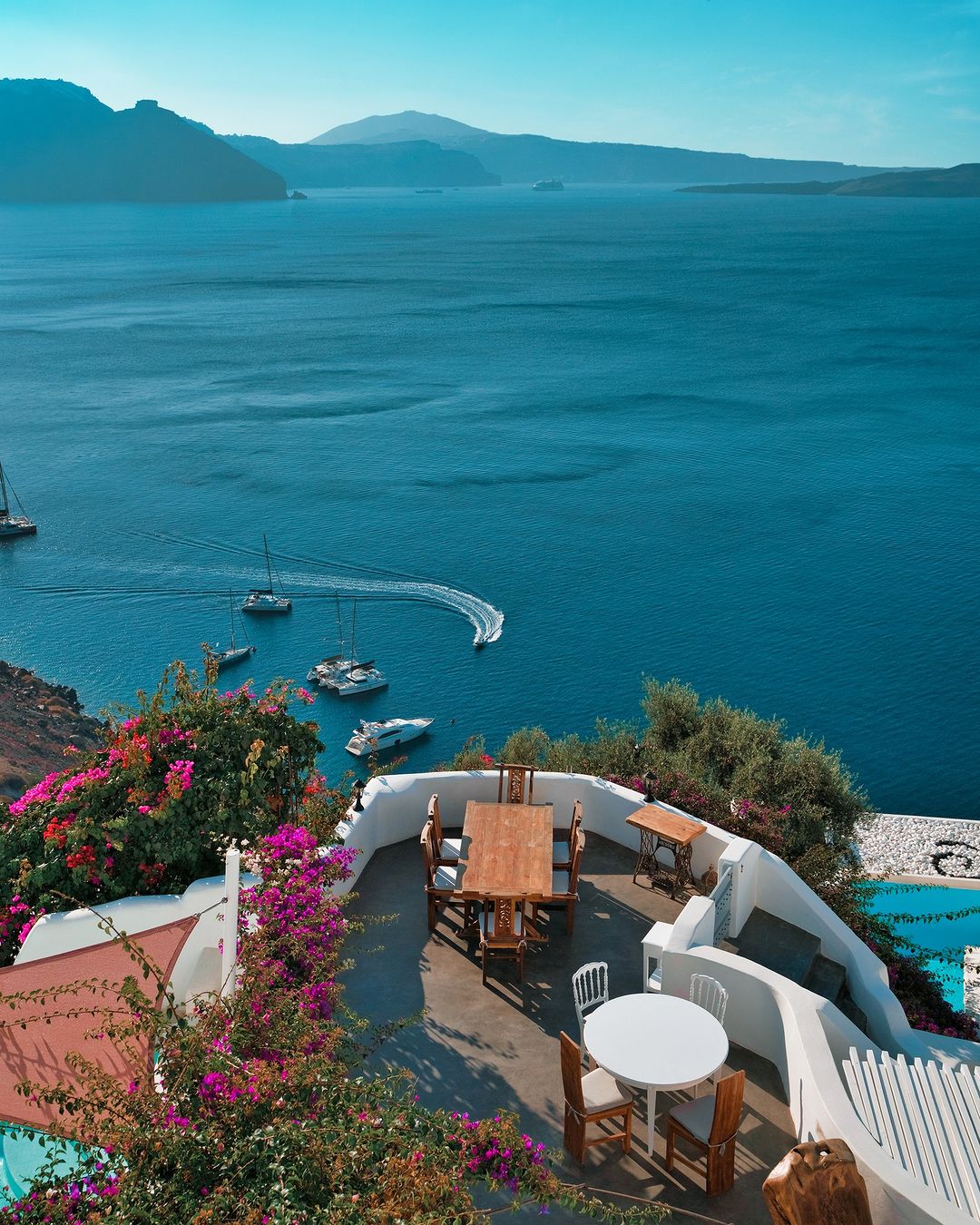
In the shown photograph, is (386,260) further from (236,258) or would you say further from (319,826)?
(319,826)

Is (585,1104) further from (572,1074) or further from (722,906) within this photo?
(722,906)

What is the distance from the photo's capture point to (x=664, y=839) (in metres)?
9.32

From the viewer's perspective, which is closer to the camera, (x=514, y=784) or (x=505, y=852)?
(x=505, y=852)

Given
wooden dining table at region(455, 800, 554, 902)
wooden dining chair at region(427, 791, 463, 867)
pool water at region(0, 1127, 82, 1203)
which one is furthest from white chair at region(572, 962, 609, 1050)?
pool water at region(0, 1127, 82, 1203)

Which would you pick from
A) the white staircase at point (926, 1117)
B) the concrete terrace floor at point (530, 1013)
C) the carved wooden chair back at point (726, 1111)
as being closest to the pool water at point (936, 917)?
the concrete terrace floor at point (530, 1013)

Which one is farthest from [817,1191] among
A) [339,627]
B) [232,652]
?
[339,627]

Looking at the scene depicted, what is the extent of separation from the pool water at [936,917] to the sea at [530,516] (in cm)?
1620

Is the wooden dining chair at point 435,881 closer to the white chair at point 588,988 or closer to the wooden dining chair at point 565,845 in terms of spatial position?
the wooden dining chair at point 565,845

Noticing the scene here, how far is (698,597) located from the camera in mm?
54375

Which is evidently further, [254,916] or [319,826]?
[319,826]

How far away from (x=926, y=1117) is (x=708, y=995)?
1645 mm

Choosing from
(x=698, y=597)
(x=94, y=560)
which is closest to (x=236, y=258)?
(x=94, y=560)

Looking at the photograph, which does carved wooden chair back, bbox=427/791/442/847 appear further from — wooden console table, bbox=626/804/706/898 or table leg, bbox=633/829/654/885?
table leg, bbox=633/829/654/885

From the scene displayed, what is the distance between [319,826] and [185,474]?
65616 millimetres
